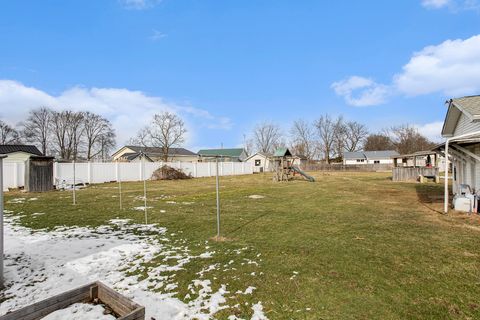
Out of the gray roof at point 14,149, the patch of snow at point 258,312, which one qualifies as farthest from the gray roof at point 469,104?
the gray roof at point 14,149

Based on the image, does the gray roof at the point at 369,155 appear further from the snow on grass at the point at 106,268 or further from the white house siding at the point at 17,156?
the snow on grass at the point at 106,268

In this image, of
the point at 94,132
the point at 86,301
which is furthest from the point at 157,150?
the point at 86,301

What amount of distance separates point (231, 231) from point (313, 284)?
316 centimetres

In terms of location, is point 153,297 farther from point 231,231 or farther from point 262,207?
point 262,207

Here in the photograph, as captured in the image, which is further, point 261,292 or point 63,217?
point 63,217

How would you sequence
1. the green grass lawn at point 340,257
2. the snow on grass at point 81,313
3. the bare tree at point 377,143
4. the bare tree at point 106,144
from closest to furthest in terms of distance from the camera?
the snow on grass at point 81,313 < the green grass lawn at point 340,257 < the bare tree at point 106,144 < the bare tree at point 377,143

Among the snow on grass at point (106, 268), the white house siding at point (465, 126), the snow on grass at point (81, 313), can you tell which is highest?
the white house siding at point (465, 126)

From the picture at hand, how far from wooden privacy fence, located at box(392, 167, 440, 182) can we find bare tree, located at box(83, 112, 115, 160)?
5074 centimetres

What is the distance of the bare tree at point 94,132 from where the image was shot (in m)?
51.3

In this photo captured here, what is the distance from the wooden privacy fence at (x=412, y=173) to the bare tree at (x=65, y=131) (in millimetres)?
50745

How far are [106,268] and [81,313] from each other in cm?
156

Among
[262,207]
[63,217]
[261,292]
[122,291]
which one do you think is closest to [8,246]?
[63,217]

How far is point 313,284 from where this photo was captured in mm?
3680

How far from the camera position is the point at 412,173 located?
23016 mm
